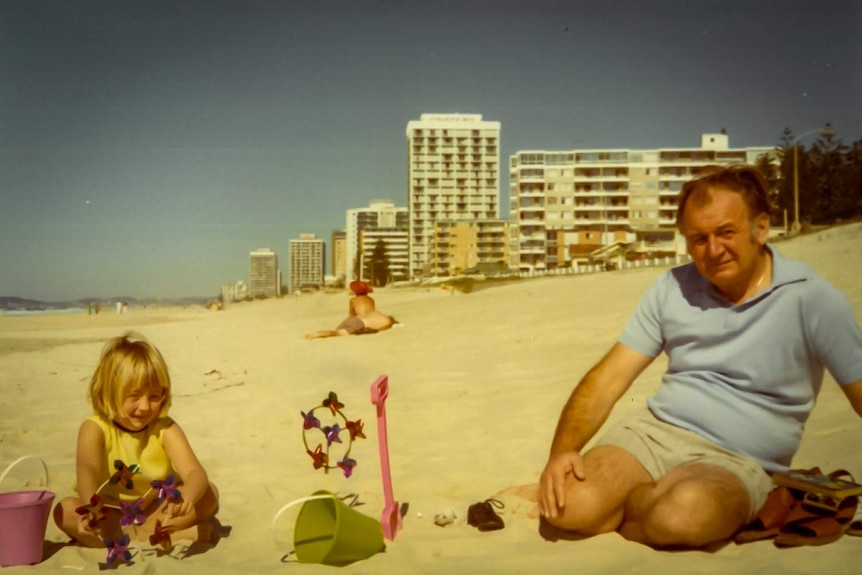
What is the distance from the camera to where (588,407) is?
242cm

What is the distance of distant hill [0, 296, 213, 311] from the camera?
14.7 feet

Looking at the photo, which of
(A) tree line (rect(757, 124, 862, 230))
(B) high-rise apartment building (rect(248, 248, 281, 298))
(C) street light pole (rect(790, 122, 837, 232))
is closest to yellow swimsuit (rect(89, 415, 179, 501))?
(B) high-rise apartment building (rect(248, 248, 281, 298))

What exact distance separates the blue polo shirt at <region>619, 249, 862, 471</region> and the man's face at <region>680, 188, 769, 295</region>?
7 cm

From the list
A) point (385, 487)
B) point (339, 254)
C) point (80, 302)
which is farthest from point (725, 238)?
point (80, 302)

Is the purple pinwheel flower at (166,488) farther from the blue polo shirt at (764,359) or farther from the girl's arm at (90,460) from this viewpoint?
the blue polo shirt at (764,359)

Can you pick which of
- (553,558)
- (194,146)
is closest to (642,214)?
(194,146)

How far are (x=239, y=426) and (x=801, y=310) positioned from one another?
270 cm

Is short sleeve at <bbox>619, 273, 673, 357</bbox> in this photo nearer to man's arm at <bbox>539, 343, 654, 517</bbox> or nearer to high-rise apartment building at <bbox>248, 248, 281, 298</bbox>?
man's arm at <bbox>539, 343, 654, 517</bbox>

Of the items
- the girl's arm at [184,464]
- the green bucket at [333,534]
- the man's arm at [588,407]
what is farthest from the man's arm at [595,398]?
the girl's arm at [184,464]

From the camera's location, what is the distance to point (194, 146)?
442 centimetres

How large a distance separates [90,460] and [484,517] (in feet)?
4.23

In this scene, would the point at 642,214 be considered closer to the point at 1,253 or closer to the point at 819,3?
the point at 819,3

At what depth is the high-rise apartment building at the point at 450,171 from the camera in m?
4.21

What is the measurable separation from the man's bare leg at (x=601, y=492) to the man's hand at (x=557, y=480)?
0.07 feet
